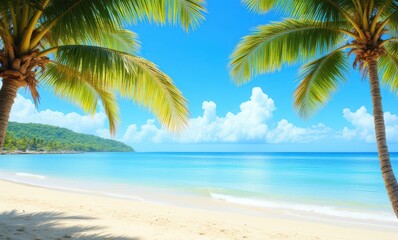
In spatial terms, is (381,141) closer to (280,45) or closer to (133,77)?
(280,45)

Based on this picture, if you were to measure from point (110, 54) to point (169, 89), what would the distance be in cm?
117

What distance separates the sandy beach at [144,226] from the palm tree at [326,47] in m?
2.72

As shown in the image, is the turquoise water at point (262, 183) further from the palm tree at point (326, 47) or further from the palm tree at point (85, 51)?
the palm tree at point (85, 51)

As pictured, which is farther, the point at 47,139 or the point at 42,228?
the point at 47,139

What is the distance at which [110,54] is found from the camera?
15.6 feet

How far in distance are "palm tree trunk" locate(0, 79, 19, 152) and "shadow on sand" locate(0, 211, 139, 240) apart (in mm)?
1903

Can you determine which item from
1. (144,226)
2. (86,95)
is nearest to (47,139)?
(86,95)

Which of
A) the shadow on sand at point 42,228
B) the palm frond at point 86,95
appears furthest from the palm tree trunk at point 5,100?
the palm frond at point 86,95

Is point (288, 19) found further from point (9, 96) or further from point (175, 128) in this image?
point (9, 96)

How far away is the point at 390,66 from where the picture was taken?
714 centimetres

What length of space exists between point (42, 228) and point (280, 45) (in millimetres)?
5442

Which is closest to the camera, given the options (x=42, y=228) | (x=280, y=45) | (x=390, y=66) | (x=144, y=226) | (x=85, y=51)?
(x=85, y=51)

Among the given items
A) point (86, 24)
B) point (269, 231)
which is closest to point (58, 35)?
point (86, 24)

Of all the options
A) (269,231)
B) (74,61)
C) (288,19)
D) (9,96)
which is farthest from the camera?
(269,231)
